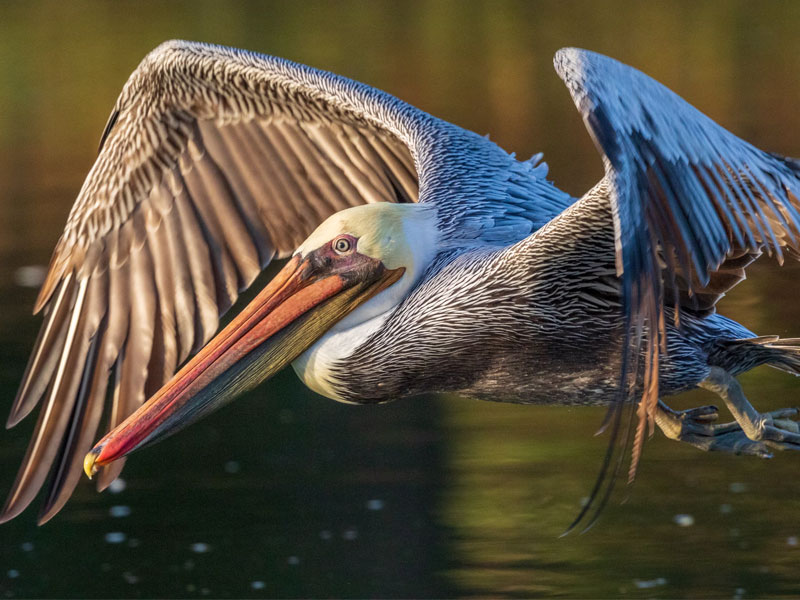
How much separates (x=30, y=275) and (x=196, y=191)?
27.0 feet

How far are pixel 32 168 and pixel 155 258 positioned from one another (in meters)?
13.4

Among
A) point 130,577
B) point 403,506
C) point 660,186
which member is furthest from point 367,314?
point 403,506

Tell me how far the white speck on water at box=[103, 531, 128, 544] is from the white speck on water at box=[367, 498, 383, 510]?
1564mm

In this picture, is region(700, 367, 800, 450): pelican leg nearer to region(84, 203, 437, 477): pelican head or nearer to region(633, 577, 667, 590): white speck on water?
region(84, 203, 437, 477): pelican head

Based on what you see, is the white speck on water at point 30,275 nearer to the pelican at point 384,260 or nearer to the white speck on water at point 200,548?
the white speck on water at point 200,548

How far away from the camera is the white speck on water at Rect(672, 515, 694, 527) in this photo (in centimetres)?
983

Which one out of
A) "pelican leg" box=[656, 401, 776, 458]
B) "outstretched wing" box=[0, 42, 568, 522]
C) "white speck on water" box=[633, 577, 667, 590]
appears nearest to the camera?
"pelican leg" box=[656, 401, 776, 458]

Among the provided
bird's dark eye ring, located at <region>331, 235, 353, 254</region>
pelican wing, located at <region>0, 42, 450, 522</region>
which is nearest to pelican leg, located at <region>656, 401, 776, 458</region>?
bird's dark eye ring, located at <region>331, 235, 353, 254</region>

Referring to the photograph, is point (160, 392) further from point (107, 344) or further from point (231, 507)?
point (231, 507)

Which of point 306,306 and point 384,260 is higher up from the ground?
point 384,260

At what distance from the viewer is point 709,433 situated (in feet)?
22.5

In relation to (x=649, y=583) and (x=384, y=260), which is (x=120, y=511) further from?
(x=384, y=260)

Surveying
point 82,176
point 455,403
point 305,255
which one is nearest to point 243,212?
point 305,255

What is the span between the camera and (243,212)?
318 inches
